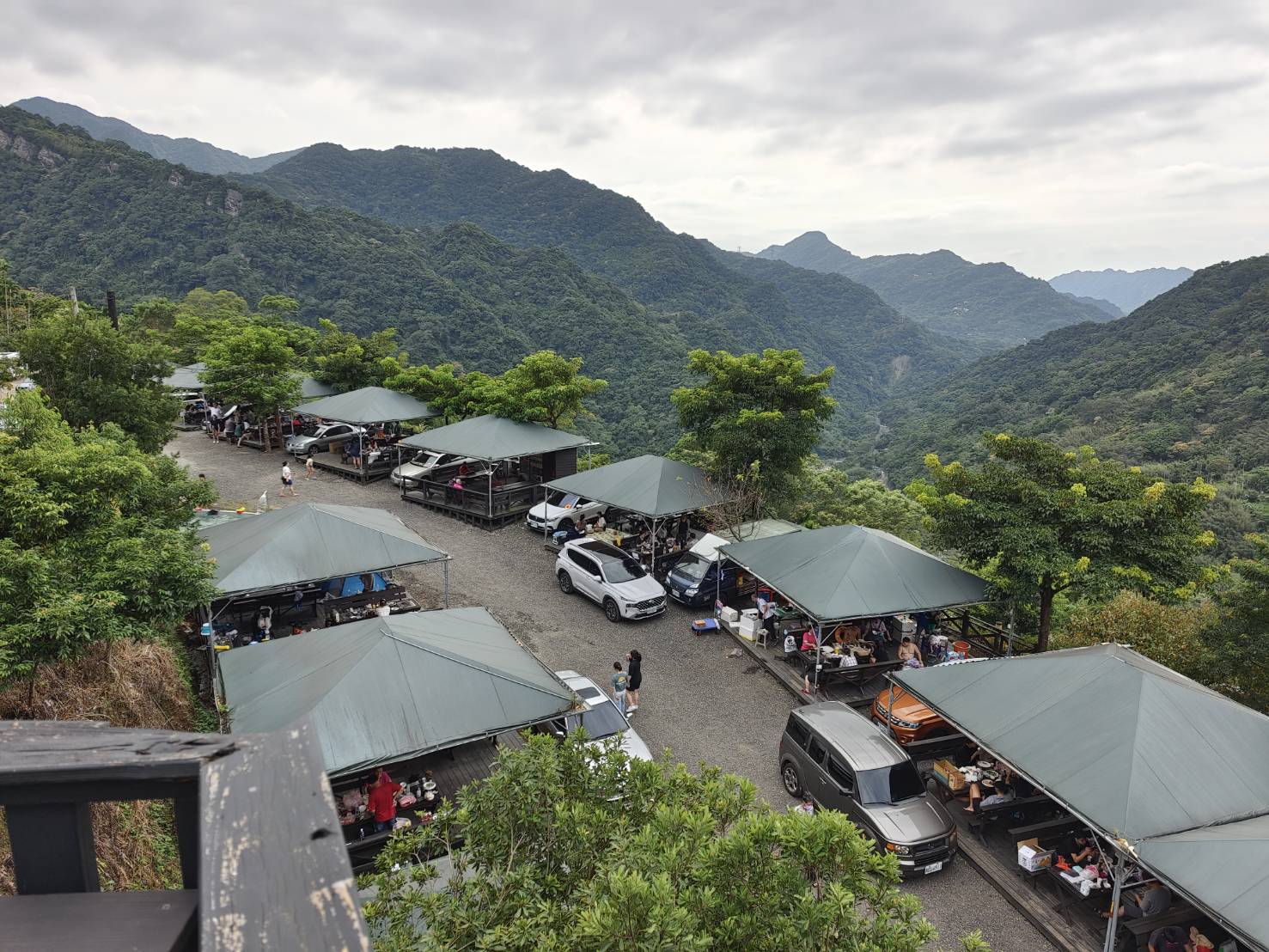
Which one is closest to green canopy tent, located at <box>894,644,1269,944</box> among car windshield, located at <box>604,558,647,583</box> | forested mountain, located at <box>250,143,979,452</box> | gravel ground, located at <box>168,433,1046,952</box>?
gravel ground, located at <box>168,433,1046,952</box>

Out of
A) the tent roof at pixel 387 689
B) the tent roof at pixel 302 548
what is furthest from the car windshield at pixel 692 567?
the tent roof at pixel 387 689

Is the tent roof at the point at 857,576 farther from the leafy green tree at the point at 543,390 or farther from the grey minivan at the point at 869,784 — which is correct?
the leafy green tree at the point at 543,390

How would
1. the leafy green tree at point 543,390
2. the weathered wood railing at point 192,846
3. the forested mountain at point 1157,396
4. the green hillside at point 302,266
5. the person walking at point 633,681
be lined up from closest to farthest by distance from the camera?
the weathered wood railing at point 192,846 → the person walking at point 633,681 → the leafy green tree at point 543,390 → the forested mountain at point 1157,396 → the green hillside at point 302,266

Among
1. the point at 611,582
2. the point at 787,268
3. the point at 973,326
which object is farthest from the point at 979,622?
the point at 973,326

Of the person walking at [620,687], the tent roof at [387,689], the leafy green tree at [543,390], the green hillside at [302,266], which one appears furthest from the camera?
the green hillside at [302,266]

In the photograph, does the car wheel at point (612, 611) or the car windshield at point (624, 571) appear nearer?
the car wheel at point (612, 611)

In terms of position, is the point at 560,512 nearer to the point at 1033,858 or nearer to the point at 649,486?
the point at 649,486
